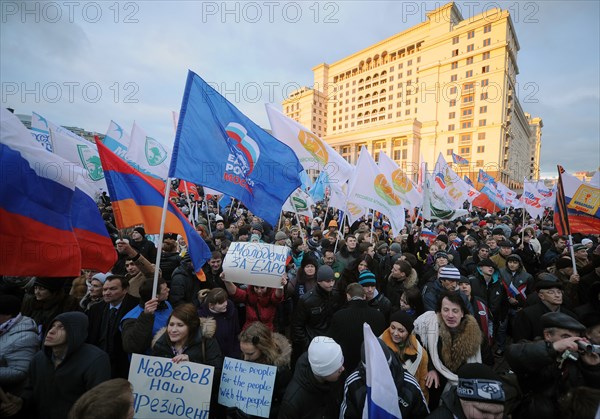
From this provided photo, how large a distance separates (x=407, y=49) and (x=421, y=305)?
7980 centimetres

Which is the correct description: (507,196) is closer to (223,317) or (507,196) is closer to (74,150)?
(223,317)

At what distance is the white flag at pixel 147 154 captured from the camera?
7.66m

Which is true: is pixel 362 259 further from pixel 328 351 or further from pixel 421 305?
pixel 328 351

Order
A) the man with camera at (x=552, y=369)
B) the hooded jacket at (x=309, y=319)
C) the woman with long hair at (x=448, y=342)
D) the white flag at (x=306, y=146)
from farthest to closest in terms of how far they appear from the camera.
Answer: the white flag at (x=306, y=146), the hooded jacket at (x=309, y=319), the woman with long hair at (x=448, y=342), the man with camera at (x=552, y=369)

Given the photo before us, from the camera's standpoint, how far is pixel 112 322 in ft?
10.2

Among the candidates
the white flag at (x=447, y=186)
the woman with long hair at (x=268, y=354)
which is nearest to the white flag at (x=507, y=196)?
the white flag at (x=447, y=186)

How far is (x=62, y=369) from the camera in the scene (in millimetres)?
2270

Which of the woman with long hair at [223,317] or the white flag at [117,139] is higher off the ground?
the white flag at [117,139]

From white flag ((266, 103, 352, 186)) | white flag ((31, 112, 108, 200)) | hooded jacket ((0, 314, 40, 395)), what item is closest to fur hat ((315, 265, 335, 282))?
hooded jacket ((0, 314, 40, 395))

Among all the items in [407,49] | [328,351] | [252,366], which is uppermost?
[407,49]

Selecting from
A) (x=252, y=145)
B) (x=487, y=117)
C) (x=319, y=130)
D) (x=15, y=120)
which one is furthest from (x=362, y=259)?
(x=319, y=130)

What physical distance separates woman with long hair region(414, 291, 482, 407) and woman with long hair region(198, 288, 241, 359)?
201 centimetres

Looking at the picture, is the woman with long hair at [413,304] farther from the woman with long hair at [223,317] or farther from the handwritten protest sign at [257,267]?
the woman with long hair at [223,317]

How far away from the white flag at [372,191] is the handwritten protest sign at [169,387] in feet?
17.8
